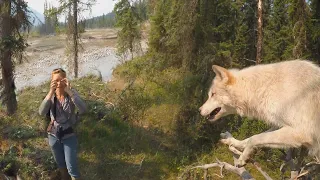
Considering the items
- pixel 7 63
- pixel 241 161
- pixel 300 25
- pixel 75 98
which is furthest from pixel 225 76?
pixel 300 25

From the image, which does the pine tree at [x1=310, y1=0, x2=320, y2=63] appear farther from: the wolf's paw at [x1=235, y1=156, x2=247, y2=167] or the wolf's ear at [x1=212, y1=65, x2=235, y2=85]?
the wolf's paw at [x1=235, y1=156, x2=247, y2=167]

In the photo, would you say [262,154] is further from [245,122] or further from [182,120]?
[182,120]

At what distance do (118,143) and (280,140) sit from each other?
6.18m

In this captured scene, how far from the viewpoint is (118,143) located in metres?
9.06

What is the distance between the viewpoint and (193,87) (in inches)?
371

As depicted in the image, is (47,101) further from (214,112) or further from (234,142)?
(234,142)

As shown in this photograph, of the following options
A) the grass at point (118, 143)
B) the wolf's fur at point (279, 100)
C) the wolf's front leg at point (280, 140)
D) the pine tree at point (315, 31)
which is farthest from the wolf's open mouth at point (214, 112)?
the pine tree at point (315, 31)

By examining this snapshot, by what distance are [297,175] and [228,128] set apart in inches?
231

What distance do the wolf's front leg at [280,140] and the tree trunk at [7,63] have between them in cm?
765

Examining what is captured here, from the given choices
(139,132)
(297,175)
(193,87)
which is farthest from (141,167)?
(297,175)

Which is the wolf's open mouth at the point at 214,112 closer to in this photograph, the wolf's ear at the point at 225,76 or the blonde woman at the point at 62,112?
the wolf's ear at the point at 225,76

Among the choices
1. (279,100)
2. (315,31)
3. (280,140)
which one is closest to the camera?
(280,140)

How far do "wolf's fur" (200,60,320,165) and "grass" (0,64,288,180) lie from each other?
385 cm

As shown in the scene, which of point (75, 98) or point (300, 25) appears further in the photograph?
point (300, 25)
